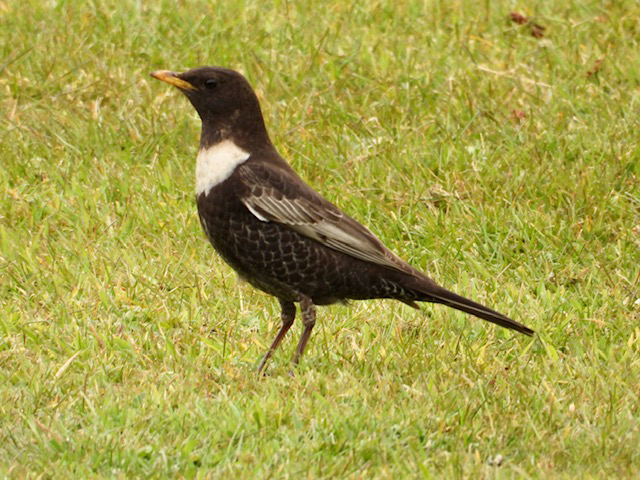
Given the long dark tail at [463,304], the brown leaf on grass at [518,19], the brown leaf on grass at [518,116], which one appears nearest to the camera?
the long dark tail at [463,304]

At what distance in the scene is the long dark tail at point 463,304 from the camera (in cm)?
585

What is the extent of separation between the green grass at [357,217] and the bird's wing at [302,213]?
0.49m

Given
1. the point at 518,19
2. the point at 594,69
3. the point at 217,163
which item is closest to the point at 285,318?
the point at 217,163

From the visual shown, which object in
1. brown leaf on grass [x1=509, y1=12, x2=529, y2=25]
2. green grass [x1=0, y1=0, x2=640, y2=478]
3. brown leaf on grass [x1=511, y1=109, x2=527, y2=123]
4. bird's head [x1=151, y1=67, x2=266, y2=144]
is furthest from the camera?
brown leaf on grass [x1=509, y1=12, x2=529, y2=25]

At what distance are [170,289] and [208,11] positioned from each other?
3.64m

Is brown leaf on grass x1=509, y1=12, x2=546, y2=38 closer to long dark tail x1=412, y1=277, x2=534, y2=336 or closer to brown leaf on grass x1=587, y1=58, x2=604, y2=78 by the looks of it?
brown leaf on grass x1=587, y1=58, x2=604, y2=78

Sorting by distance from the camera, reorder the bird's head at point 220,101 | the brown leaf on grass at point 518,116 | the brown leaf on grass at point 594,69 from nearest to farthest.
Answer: the bird's head at point 220,101
the brown leaf on grass at point 518,116
the brown leaf on grass at point 594,69

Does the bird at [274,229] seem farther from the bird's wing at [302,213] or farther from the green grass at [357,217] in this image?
the green grass at [357,217]

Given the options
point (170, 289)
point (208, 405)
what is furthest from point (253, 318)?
point (208, 405)

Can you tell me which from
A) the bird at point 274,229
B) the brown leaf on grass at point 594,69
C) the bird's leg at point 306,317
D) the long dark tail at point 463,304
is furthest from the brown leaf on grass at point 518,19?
the bird's leg at point 306,317

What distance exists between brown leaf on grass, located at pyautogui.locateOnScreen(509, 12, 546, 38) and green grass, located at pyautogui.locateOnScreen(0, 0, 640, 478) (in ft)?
0.22

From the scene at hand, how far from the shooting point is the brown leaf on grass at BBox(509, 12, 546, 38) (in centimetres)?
973

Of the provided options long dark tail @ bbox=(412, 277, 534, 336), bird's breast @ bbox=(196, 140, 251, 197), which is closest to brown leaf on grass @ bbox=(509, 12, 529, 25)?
long dark tail @ bbox=(412, 277, 534, 336)

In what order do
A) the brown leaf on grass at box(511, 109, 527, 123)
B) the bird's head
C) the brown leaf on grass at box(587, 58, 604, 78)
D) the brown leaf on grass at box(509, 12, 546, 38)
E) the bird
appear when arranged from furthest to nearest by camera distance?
the brown leaf on grass at box(509, 12, 546, 38)
the brown leaf on grass at box(587, 58, 604, 78)
the brown leaf on grass at box(511, 109, 527, 123)
the bird's head
the bird
